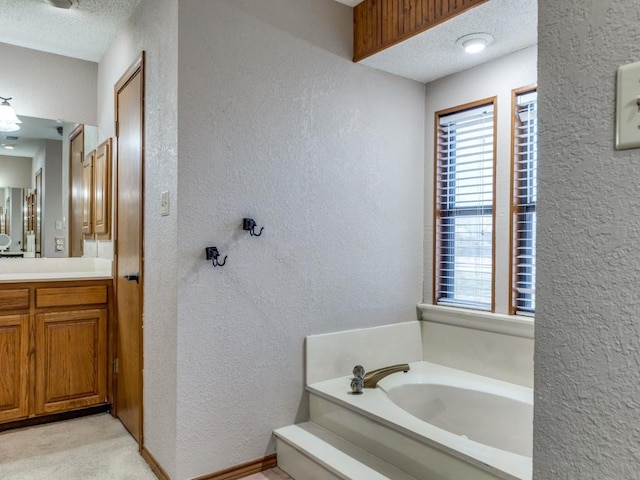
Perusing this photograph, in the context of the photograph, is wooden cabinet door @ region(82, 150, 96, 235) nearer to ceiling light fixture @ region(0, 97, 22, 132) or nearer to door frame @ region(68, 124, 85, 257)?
door frame @ region(68, 124, 85, 257)

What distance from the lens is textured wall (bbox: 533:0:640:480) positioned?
2.00 ft

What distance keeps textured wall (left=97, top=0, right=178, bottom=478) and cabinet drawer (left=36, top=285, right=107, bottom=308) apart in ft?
2.33

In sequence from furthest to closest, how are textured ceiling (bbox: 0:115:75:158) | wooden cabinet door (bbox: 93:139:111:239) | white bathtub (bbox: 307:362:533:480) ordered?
textured ceiling (bbox: 0:115:75:158) → wooden cabinet door (bbox: 93:139:111:239) → white bathtub (bbox: 307:362:533:480)

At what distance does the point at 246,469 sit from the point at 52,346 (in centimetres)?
146

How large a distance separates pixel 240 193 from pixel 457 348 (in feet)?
5.49

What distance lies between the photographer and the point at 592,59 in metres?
0.65

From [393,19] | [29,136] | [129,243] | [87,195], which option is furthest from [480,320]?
[29,136]

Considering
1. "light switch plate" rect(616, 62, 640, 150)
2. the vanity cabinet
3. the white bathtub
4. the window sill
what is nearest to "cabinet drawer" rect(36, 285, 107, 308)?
the vanity cabinet

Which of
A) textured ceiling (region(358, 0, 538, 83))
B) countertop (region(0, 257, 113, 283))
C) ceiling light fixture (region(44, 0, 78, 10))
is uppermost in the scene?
ceiling light fixture (region(44, 0, 78, 10))

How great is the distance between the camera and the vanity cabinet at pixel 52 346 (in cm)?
266

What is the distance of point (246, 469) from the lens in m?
2.23

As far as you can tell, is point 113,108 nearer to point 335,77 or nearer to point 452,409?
point 335,77

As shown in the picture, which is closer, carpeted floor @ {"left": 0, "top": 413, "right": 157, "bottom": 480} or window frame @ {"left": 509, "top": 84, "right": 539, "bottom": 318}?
carpeted floor @ {"left": 0, "top": 413, "right": 157, "bottom": 480}

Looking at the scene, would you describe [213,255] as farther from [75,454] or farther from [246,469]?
[75,454]
